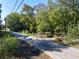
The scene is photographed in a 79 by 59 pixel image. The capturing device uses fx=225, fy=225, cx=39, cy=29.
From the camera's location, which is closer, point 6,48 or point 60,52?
point 6,48

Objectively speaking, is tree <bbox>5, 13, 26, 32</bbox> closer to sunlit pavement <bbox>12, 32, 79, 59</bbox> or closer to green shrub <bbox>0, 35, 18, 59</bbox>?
sunlit pavement <bbox>12, 32, 79, 59</bbox>

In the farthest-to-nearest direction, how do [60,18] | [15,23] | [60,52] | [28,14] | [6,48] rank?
1. [15,23]
2. [28,14]
3. [60,18]
4. [60,52]
5. [6,48]

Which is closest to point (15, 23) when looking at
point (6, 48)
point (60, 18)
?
point (60, 18)

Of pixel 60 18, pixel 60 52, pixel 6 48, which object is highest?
pixel 60 18

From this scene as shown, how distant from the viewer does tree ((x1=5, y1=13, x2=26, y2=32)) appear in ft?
341

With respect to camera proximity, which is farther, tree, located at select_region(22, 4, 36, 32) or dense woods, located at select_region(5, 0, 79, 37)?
tree, located at select_region(22, 4, 36, 32)

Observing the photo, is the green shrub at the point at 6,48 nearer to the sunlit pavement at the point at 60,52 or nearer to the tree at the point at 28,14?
the sunlit pavement at the point at 60,52

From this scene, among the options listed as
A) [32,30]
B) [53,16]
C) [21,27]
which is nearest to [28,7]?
[32,30]

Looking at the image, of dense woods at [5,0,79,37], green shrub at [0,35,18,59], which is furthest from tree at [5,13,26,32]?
green shrub at [0,35,18,59]

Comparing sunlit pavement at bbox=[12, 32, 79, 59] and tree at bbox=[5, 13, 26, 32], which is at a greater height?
tree at bbox=[5, 13, 26, 32]

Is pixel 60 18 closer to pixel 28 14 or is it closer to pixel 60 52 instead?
pixel 60 52

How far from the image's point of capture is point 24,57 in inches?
810

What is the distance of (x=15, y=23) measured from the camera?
109 meters

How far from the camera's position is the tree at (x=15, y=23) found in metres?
104
